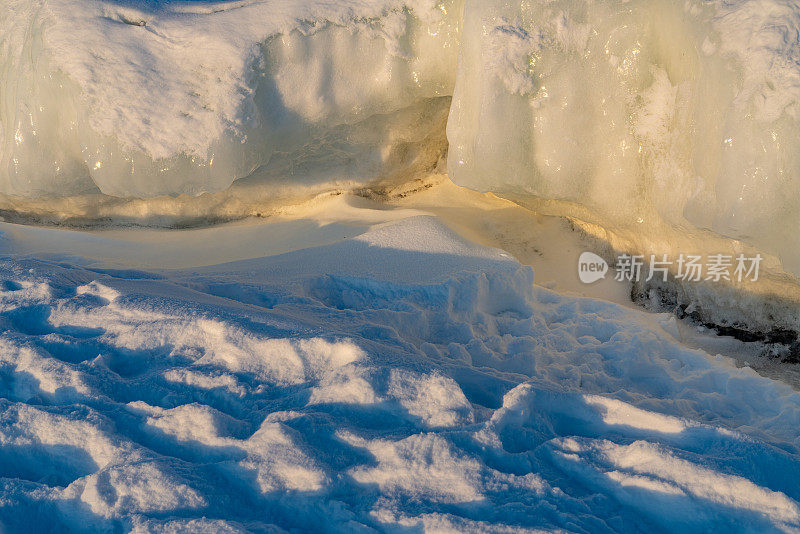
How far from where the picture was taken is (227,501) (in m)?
1.49

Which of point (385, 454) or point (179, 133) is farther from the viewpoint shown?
point (179, 133)

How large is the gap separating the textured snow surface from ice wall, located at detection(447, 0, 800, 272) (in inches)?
21.9

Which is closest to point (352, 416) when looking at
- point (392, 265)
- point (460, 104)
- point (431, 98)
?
point (392, 265)

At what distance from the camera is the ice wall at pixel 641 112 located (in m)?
2.27

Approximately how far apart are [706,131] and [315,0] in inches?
63.9

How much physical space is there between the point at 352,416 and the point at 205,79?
1.75 m

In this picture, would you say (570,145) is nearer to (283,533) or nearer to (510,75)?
(510,75)

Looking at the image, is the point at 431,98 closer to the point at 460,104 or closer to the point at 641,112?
the point at 460,104

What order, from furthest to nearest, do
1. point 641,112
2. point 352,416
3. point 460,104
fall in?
point 460,104 → point 641,112 → point 352,416

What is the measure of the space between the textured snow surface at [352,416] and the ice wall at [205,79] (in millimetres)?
587

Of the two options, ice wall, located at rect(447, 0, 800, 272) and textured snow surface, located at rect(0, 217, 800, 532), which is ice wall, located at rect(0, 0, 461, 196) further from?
textured snow surface, located at rect(0, 217, 800, 532)

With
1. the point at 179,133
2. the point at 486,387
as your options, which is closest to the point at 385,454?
the point at 486,387

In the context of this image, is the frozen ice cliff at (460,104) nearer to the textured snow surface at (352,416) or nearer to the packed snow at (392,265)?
the packed snow at (392,265)

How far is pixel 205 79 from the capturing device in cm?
291
